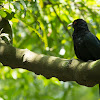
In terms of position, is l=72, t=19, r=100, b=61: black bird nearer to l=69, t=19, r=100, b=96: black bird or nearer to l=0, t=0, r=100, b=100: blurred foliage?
l=69, t=19, r=100, b=96: black bird

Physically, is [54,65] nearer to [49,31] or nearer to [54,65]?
[54,65]

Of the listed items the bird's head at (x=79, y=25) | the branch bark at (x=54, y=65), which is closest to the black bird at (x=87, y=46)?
the bird's head at (x=79, y=25)

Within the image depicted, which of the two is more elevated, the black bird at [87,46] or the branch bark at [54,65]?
the branch bark at [54,65]

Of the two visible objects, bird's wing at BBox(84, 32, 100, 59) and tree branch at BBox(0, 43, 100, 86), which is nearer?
tree branch at BBox(0, 43, 100, 86)

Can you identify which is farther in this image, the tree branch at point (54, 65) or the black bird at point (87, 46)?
the black bird at point (87, 46)

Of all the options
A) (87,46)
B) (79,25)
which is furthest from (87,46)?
(79,25)

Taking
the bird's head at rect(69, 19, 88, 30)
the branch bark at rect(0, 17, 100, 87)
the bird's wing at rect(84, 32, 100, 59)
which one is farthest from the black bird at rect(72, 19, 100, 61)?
the branch bark at rect(0, 17, 100, 87)

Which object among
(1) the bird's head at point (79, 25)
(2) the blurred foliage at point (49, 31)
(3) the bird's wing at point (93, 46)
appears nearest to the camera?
(3) the bird's wing at point (93, 46)

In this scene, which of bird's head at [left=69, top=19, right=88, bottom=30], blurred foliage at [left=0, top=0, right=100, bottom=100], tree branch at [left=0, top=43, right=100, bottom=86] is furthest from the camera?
blurred foliage at [left=0, top=0, right=100, bottom=100]

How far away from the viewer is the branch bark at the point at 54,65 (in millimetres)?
1859

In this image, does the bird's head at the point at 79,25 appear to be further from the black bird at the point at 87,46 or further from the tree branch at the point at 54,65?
the tree branch at the point at 54,65

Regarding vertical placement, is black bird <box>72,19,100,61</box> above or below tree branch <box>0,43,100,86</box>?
below

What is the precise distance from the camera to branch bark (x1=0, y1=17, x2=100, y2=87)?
73.2 inches

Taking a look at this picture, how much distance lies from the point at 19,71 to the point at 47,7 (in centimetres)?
120
